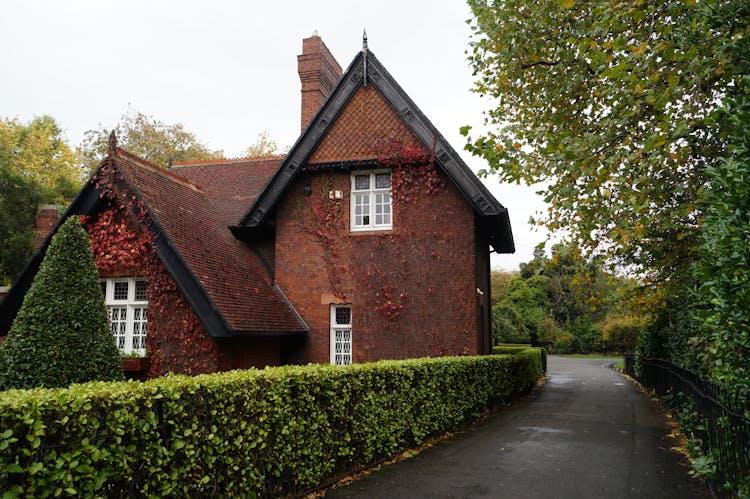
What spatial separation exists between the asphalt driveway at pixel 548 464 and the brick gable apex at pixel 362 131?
764 centimetres

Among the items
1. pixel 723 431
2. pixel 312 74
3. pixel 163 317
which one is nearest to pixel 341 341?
pixel 163 317

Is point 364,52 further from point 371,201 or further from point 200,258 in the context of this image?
point 200,258

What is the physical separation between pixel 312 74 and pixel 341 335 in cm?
896

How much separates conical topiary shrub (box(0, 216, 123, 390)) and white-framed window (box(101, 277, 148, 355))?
3.64m

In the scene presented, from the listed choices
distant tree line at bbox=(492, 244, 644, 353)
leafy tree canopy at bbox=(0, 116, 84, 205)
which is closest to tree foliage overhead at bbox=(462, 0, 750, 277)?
distant tree line at bbox=(492, 244, 644, 353)

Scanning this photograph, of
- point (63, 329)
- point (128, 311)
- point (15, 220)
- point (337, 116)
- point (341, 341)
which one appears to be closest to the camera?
point (63, 329)

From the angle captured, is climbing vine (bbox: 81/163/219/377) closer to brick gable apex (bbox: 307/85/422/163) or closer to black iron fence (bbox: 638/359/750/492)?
brick gable apex (bbox: 307/85/422/163)

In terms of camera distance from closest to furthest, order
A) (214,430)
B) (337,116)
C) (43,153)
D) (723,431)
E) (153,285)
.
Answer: (214,430) < (723,431) < (153,285) < (337,116) < (43,153)

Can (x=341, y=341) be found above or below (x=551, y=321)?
below

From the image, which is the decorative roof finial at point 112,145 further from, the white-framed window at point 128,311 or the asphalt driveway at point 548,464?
the asphalt driveway at point 548,464

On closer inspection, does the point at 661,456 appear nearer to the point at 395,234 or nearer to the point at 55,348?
the point at 395,234

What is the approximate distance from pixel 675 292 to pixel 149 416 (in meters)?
10.9

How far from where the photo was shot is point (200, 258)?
1373cm

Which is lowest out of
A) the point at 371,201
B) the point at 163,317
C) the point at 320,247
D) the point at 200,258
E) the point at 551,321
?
the point at 551,321
